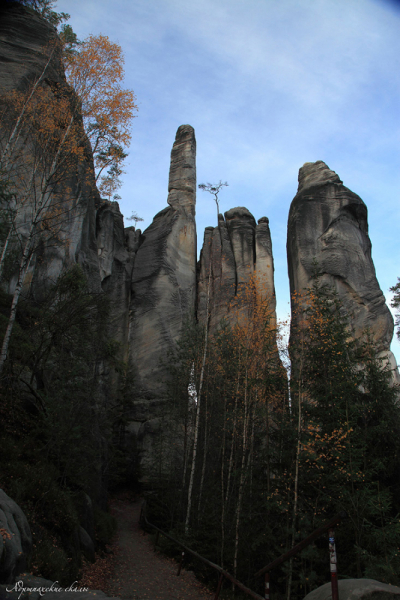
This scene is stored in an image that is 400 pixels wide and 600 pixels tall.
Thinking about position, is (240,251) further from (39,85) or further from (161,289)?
(39,85)

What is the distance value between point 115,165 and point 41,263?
337 inches

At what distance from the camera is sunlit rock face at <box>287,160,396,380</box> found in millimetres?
26984

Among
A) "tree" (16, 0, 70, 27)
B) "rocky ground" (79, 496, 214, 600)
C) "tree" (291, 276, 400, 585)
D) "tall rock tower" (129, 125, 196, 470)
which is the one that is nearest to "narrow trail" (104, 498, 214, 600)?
"rocky ground" (79, 496, 214, 600)

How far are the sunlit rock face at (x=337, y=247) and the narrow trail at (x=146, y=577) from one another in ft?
64.5

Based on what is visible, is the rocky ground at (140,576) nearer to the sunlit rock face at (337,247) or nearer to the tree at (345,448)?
the tree at (345,448)

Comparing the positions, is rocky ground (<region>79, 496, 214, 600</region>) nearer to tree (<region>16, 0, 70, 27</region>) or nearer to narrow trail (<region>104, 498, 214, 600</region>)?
narrow trail (<region>104, 498, 214, 600</region>)

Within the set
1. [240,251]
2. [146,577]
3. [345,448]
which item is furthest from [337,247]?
[146,577]

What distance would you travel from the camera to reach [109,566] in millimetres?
9875

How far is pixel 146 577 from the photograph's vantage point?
9711 mm

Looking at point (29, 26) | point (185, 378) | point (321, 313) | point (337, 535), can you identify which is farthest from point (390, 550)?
point (29, 26)

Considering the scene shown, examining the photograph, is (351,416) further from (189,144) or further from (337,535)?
(189,144)

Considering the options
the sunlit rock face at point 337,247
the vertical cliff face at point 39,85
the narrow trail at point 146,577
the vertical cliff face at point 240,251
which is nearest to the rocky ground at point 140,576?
the narrow trail at point 146,577

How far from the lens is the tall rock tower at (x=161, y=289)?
2514 cm

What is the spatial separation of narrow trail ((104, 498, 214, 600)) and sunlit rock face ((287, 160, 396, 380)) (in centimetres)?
1966
